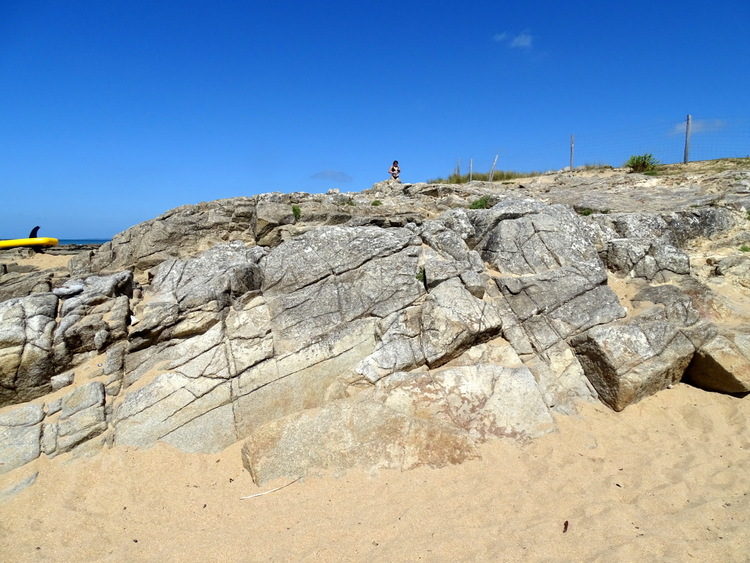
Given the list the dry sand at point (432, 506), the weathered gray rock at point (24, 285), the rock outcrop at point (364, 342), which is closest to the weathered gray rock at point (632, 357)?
the rock outcrop at point (364, 342)

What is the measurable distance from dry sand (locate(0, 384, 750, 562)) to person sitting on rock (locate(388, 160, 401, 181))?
16.9m

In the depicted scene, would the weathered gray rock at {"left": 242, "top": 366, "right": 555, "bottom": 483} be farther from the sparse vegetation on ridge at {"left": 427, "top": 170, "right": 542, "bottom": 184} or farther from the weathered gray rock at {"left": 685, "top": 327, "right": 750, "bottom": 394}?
the sparse vegetation on ridge at {"left": 427, "top": 170, "right": 542, "bottom": 184}

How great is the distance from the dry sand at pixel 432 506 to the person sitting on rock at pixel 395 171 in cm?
1694

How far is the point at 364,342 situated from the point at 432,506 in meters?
3.17

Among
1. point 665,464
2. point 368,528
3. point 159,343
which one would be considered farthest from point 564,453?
point 159,343

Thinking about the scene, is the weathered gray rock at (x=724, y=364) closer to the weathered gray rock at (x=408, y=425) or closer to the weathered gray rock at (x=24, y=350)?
the weathered gray rock at (x=408, y=425)

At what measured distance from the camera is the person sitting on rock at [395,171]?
Result: 71.2 feet

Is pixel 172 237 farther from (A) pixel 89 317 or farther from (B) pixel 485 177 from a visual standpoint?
(B) pixel 485 177

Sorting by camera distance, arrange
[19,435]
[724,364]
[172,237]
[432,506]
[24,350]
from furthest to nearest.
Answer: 1. [172,237]
2. [724,364]
3. [24,350]
4. [19,435]
5. [432,506]

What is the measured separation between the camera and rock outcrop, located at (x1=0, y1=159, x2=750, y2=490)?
22.0ft

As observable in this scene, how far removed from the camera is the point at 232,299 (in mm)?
8734

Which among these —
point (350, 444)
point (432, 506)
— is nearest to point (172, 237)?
point (350, 444)

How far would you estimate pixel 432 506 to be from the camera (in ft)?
18.4

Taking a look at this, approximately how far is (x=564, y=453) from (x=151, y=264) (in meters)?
10.5
